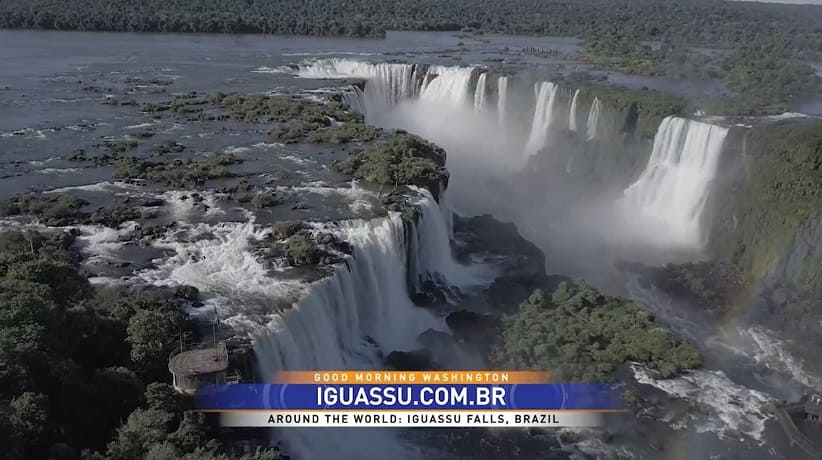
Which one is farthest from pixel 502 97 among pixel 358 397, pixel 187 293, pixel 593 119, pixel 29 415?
pixel 29 415

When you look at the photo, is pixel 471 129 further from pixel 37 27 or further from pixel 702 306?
pixel 37 27

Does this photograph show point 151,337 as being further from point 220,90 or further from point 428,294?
point 220,90

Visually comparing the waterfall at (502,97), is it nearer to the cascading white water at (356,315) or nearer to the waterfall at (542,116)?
the waterfall at (542,116)

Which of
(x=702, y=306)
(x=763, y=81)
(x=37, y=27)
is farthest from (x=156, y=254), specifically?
(x=37, y=27)

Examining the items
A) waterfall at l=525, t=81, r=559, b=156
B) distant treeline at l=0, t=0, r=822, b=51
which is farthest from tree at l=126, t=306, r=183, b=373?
distant treeline at l=0, t=0, r=822, b=51

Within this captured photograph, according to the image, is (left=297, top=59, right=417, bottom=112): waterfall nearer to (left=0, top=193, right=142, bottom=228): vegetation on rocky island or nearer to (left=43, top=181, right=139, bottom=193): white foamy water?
(left=43, top=181, right=139, bottom=193): white foamy water

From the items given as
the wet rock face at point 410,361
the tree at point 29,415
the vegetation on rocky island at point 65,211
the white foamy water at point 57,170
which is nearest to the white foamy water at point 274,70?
the white foamy water at point 57,170
